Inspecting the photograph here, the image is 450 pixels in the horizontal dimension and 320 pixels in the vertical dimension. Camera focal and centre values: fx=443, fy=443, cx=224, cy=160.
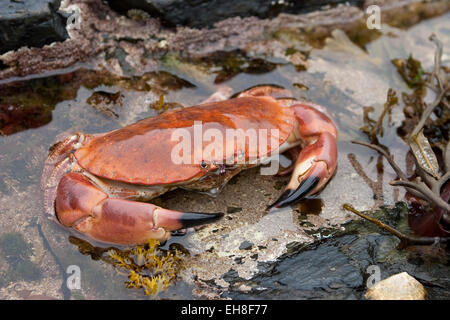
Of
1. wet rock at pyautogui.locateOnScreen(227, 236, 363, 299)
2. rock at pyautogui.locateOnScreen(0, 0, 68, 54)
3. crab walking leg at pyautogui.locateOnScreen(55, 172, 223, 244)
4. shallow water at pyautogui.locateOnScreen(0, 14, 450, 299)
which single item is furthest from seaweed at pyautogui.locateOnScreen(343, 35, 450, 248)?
rock at pyautogui.locateOnScreen(0, 0, 68, 54)

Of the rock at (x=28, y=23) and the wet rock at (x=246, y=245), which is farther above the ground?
the rock at (x=28, y=23)

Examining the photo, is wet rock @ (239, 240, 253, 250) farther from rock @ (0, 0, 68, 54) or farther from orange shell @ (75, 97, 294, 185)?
rock @ (0, 0, 68, 54)

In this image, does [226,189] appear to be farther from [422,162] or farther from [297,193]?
[422,162]

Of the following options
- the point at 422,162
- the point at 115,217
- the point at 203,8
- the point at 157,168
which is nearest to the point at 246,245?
the point at 157,168

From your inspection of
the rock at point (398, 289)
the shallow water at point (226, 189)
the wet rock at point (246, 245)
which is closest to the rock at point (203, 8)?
the shallow water at point (226, 189)

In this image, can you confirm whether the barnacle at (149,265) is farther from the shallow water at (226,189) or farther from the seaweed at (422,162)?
the seaweed at (422,162)

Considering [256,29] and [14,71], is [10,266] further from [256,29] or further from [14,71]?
[256,29]
